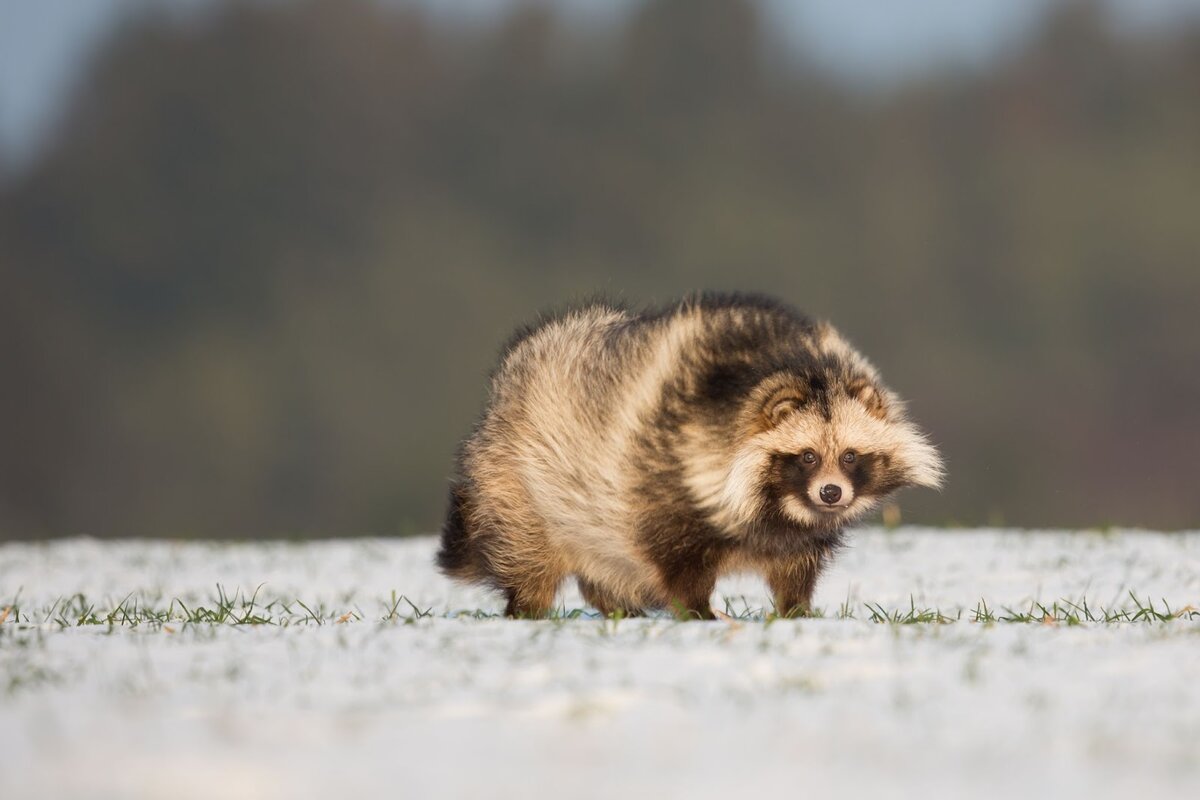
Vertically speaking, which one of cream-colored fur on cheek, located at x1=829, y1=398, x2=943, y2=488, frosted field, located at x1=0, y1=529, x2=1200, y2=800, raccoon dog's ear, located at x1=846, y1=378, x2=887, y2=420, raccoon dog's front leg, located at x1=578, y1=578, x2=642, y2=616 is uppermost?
raccoon dog's ear, located at x1=846, y1=378, x2=887, y2=420

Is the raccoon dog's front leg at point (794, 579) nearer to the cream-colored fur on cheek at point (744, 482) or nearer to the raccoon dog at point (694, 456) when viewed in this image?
the raccoon dog at point (694, 456)

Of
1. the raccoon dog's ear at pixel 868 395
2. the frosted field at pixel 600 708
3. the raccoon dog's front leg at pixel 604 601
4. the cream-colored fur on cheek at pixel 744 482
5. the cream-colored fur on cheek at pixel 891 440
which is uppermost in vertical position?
the raccoon dog's ear at pixel 868 395

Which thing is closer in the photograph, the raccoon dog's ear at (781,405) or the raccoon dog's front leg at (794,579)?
the raccoon dog's ear at (781,405)

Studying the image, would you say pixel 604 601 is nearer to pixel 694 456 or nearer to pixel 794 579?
pixel 794 579

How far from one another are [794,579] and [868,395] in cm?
92

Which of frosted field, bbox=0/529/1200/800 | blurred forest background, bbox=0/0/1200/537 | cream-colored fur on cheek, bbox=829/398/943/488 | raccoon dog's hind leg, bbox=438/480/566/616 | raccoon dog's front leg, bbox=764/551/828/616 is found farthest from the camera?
blurred forest background, bbox=0/0/1200/537

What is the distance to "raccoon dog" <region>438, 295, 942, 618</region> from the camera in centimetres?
689

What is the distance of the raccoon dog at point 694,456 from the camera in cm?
689

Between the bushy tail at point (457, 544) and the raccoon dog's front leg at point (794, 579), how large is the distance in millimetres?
1649

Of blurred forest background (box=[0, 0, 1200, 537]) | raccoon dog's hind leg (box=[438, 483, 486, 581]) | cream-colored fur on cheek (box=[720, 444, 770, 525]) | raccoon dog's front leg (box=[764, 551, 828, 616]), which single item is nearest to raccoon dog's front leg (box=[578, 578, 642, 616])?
raccoon dog's hind leg (box=[438, 483, 486, 581])

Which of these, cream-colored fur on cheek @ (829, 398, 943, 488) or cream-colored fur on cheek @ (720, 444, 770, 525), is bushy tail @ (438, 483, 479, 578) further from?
cream-colored fur on cheek @ (829, 398, 943, 488)

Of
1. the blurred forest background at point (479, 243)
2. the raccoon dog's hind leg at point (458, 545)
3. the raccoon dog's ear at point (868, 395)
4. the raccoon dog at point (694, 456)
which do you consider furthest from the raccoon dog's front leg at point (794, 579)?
the blurred forest background at point (479, 243)

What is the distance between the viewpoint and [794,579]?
736 centimetres

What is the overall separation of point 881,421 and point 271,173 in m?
34.1
